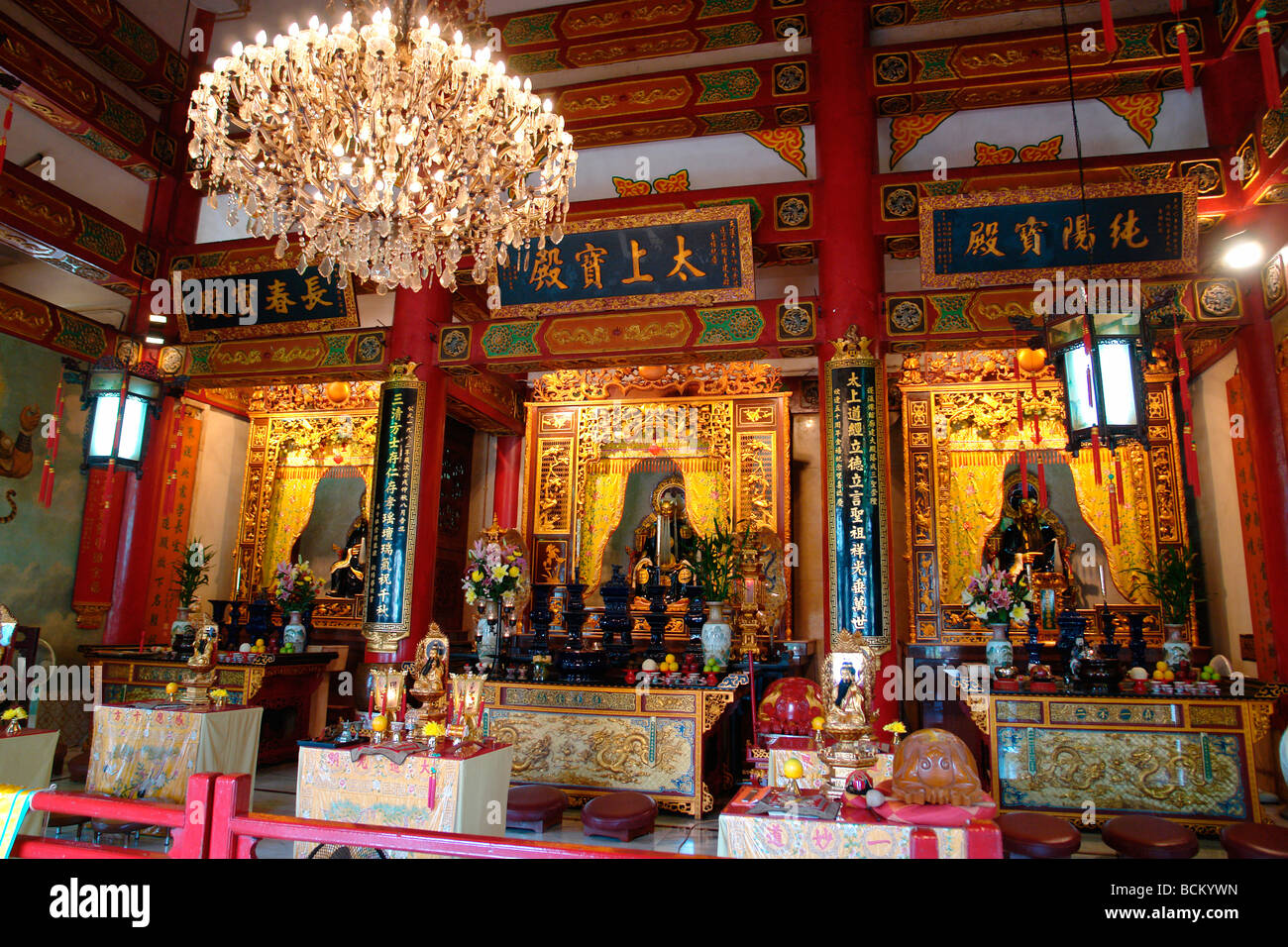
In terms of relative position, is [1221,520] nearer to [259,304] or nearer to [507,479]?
[507,479]

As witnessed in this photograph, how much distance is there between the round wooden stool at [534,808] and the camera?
4188 millimetres

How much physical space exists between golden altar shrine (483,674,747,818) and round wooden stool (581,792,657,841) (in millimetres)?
656

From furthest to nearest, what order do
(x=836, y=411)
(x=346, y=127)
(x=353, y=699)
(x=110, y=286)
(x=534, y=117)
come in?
(x=353, y=699), (x=110, y=286), (x=836, y=411), (x=534, y=117), (x=346, y=127)

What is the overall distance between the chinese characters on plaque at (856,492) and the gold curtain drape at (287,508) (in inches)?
235

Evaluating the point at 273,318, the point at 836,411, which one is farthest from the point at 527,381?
the point at 836,411

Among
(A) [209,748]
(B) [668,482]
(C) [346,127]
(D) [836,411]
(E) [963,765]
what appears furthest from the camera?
(B) [668,482]

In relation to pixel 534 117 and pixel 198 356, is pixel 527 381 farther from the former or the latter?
pixel 534 117

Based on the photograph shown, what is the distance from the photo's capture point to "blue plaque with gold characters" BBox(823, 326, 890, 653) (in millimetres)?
5242

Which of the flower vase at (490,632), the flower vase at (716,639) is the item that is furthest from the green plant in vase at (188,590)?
the flower vase at (716,639)

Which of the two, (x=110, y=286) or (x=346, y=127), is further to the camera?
(x=110, y=286)

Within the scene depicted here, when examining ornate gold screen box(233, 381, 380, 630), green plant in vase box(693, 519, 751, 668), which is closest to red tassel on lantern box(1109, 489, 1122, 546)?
green plant in vase box(693, 519, 751, 668)

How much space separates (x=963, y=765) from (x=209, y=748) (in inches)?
151

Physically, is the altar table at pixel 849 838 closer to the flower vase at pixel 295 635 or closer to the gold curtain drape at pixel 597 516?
the flower vase at pixel 295 635
